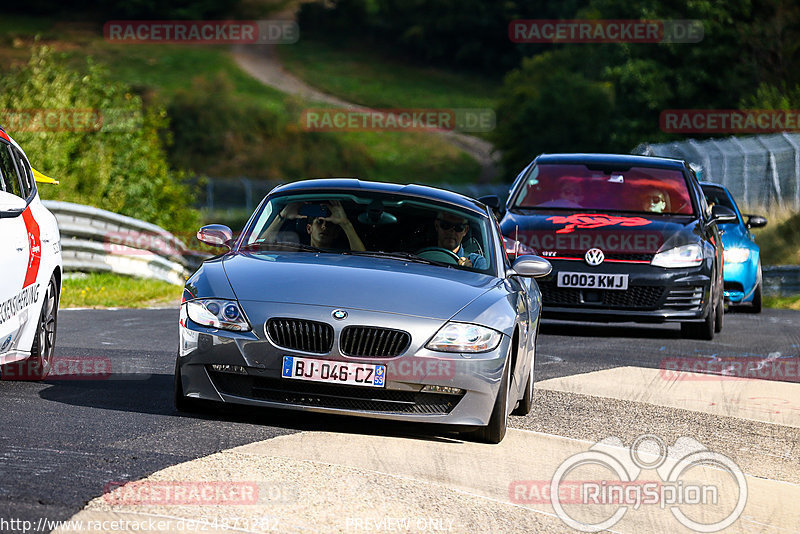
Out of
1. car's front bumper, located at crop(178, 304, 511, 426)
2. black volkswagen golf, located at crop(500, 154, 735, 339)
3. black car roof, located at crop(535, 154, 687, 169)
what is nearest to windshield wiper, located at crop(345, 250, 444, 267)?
car's front bumper, located at crop(178, 304, 511, 426)

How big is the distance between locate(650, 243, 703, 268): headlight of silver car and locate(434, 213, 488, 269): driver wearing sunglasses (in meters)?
4.98

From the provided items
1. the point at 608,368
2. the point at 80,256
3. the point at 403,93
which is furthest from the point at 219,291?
the point at 403,93

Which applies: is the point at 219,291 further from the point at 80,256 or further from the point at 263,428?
the point at 80,256

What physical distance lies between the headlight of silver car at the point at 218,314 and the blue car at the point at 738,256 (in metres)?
11.3

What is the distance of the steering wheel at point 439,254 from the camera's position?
8531mm

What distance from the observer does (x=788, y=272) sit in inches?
914

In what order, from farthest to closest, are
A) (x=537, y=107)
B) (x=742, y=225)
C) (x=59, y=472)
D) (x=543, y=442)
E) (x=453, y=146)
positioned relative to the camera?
(x=453, y=146) → (x=537, y=107) → (x=742, y=225) → (x=543, y=442) → (x=59, y=472)

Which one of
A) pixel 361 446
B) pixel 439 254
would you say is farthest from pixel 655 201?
pixel 361 446

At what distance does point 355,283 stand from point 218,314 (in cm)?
73

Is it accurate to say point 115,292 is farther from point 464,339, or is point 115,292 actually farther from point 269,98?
point 269,98

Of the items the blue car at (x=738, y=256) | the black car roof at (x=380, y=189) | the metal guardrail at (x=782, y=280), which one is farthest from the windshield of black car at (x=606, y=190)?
the metal guardrail at (x=782, y=280)

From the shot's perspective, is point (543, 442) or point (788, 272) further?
point (788, 272)

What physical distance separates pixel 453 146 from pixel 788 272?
226 feet

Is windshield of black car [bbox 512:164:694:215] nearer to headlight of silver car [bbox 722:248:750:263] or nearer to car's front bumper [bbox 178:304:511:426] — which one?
headlight of silver car [bbox 722:248:750:263]
